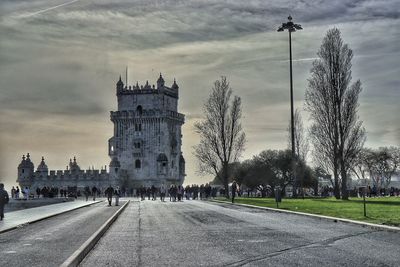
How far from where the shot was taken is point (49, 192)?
8994 centimetres

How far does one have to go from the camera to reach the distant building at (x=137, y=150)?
422ft

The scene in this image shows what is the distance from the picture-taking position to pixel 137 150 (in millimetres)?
129500

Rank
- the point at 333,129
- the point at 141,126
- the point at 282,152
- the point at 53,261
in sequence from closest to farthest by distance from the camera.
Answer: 1. the point at 53,261
2. the point at 333,129
3. the point at 282,152
4. the point at 141,126

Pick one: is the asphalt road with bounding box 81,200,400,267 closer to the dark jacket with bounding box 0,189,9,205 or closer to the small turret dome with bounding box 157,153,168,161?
the dark jacket with bounding box 0,189,9,205

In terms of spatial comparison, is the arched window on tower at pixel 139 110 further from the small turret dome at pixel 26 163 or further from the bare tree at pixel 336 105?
the bare tree at pixel 336 105

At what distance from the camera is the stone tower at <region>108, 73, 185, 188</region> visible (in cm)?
12850

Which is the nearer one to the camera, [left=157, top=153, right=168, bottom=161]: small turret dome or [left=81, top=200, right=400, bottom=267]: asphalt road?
[left=81, top=200, right=400, bottom=267]: asphalt road

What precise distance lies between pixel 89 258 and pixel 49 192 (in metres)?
78.8

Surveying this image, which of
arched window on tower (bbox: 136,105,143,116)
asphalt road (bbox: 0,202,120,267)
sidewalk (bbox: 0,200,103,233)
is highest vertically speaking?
arched window on tower (bbox: 136,105,143,116)

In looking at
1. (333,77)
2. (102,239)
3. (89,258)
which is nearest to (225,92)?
(333,77)

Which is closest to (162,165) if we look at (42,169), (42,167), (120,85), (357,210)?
(120,85)

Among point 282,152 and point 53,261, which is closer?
point 53,261

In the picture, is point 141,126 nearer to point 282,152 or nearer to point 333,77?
A: point 282,152

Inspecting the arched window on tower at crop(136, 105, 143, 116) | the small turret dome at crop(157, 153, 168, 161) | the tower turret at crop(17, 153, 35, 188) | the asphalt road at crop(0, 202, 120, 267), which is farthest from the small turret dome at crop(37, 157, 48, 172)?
the asphalt road at crop(0, 202, 120, 267)
